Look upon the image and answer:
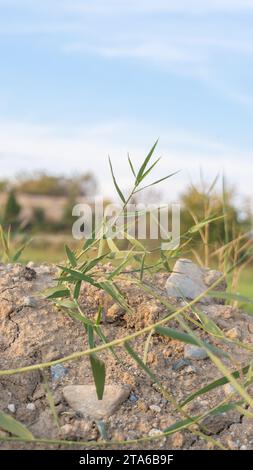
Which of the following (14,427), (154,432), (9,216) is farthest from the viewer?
(9,216)

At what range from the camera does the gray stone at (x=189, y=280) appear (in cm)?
220

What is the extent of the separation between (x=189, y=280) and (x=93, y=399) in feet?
2.17

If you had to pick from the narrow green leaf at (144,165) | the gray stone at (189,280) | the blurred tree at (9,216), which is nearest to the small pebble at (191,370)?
the gray stone at (189,280)

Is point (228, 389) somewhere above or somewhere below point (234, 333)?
below

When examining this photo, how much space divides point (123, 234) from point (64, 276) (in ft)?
0.71

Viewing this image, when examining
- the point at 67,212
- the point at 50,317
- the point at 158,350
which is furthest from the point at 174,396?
the point at 67,212

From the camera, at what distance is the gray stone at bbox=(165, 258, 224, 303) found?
2203mm

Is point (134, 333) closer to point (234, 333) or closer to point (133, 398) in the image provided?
point (133, 398)

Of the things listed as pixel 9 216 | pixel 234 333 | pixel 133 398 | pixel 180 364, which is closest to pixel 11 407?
pixel 133 398

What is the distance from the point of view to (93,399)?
5.75 ft

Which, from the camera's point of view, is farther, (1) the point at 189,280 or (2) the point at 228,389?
(1) the point at 189,280

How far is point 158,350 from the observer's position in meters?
1.94

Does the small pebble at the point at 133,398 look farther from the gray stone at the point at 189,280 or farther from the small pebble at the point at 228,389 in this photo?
the gray stone at the point at 189,280
